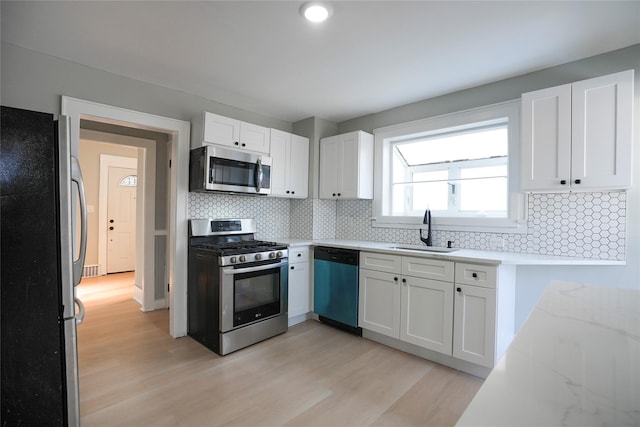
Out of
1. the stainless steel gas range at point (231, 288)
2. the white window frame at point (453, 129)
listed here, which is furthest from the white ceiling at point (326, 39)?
the stainless steel gas range at point (231, 288)

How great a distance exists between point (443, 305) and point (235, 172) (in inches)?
91.0

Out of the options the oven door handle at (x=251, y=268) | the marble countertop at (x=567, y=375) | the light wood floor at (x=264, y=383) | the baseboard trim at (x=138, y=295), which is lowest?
the light wood floor at (x=264, y=383)

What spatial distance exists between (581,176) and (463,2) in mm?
1482

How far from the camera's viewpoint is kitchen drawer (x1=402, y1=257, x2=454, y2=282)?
8.59 ft

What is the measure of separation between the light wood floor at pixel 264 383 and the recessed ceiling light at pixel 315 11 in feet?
8.23

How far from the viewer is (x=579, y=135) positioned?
229 cm

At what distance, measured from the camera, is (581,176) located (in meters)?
2.28

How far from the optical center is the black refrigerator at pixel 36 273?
4.79ft

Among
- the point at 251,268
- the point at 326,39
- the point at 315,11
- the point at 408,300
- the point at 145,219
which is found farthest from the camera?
the point at 145,219

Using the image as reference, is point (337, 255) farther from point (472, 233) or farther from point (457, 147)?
point (457, 147)

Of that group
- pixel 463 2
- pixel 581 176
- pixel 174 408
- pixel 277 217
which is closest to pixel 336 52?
pixel 463 2

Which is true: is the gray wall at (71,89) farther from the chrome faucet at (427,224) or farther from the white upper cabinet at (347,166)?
the chrome faucet at (427,224)

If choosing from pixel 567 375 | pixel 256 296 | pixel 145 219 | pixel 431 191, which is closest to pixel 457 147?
pixel 431 191

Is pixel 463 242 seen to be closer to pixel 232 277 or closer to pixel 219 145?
pixel 232 277
